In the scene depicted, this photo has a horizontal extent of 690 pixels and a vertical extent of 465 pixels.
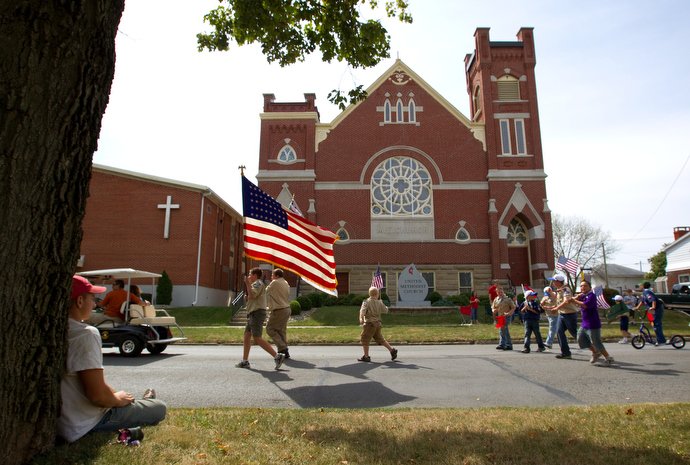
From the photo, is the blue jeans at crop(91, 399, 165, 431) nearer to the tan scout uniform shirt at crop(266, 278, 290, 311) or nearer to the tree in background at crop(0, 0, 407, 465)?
the tree in background at crop(0, 0, 407, 465)

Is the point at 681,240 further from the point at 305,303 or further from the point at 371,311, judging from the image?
the point at 371,311

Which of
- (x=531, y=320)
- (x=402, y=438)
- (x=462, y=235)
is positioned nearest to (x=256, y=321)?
(x=402, y=438)

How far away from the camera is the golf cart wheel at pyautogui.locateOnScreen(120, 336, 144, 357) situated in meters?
10.2

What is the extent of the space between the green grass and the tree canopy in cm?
689

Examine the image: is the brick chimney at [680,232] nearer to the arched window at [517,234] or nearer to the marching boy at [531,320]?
the arched window at [517,234]

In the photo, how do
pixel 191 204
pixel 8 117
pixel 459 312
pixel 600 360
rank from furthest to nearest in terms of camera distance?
pixel 191 204, pixel 459 312, pixel 600 360, pixel 8 117

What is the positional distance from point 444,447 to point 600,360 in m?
7.35

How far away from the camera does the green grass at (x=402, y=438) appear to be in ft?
11.0

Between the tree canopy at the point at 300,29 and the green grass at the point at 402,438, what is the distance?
6.89 m

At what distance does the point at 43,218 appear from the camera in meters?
3.14

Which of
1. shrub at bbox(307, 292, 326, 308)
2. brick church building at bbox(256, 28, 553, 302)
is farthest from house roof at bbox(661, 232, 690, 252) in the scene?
shrub at bbox(307, 292, 326, 308)

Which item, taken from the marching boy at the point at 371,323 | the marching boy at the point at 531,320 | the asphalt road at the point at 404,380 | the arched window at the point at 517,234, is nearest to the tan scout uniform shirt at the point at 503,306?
the marching boy at the point at 531,320

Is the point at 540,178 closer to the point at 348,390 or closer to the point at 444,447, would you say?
the point at 348,390

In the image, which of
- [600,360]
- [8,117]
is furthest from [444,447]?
[600,360]
